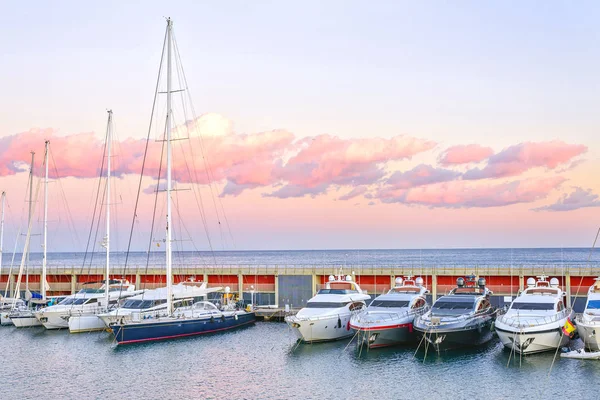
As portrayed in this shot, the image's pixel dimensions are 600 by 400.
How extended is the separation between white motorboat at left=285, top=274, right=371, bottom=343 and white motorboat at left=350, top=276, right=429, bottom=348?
163 cm

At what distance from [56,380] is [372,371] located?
55.6ft

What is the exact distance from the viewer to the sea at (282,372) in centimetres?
3225

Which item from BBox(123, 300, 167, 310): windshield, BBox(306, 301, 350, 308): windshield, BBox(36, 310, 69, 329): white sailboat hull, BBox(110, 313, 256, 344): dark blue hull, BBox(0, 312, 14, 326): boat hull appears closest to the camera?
BBox(110, 313, 256, 344): dark blue hull

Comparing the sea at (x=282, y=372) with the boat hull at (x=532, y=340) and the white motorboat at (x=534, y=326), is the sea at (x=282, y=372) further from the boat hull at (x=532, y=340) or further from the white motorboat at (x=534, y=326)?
the white motorboat at (x=534, y=326)

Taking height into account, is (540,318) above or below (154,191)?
below

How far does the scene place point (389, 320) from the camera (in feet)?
134

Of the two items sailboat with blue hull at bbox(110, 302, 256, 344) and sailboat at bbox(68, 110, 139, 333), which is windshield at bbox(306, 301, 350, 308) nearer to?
sailboat with blue hull at bbox(110, 302, 256, 344)

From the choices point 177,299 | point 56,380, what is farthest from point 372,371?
point 177,299

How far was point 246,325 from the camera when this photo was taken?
53250 millimetres

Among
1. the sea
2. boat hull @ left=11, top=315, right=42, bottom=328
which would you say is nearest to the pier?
boat hull @ left=11, top=315, right=42, bottom=328

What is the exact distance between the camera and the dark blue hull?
44500mm

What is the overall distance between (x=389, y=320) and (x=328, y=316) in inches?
178

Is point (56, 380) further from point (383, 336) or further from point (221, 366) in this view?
point (383, 336)

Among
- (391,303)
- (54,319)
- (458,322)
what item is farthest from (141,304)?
(458,322)
